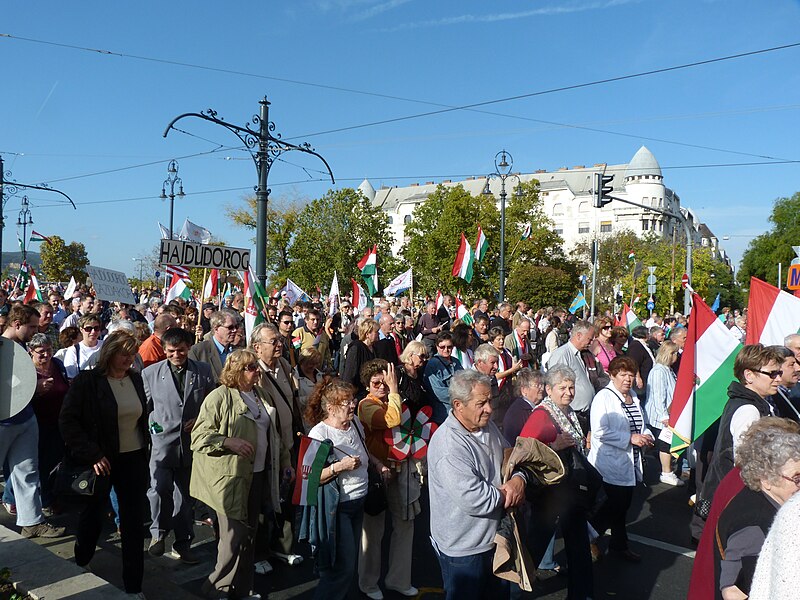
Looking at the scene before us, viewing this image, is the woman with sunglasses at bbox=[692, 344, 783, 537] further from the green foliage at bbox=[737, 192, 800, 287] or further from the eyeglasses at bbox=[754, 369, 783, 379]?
the green foliage at bbox=[737, 192, 800, 287]

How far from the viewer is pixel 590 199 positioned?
319ft

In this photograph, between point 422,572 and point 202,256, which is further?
point 202,256

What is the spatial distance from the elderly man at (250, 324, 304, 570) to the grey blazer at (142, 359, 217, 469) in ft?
2.12

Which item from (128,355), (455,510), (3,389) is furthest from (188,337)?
(455,510)

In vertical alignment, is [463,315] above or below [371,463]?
above

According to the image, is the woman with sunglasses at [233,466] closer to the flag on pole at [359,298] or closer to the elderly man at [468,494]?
the elderly man at [468,494]

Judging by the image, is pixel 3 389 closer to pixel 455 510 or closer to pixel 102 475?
pixel 102 475

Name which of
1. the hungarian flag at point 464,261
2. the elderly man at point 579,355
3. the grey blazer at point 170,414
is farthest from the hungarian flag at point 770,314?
the hungarian flag at point 464,261

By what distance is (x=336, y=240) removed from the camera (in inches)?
1905

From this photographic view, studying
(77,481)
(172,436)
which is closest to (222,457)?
(77,481)

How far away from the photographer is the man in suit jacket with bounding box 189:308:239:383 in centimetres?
624

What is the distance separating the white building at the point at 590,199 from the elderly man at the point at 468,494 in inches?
3432

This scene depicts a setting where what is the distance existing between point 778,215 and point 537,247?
39004 mm

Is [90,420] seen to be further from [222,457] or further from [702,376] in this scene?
[702,376]
